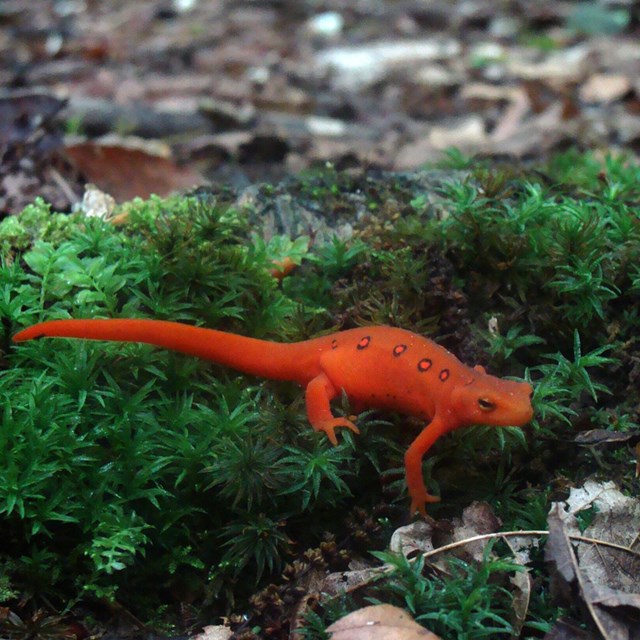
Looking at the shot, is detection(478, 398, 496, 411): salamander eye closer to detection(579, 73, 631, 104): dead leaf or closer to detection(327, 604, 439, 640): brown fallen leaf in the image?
detection(327, 604, 439, 640): brown fallen leaf

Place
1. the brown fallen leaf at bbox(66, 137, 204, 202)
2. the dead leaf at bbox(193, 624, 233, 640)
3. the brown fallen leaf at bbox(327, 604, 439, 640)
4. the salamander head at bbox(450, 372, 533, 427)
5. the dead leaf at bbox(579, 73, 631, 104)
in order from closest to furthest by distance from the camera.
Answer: the brown fallen leaf at bbox(327, 604, 439, 640)
the dead leaf at bbox(193, 624, 233, 640)
the salamander head at bbox(450, 372, 533, 427)
the brown fallen leaf at bbox(66, 137, 204, 202)
the dead leaf at bbox(579, 73, 631, 104)

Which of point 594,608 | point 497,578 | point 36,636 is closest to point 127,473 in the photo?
point 36,636

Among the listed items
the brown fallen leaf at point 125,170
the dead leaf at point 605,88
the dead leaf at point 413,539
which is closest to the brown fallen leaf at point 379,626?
the dead leaf at point 413,539

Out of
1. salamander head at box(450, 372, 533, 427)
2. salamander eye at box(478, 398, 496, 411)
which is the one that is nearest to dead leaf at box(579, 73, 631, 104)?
salamander head at box(450, 372, 533, 427)

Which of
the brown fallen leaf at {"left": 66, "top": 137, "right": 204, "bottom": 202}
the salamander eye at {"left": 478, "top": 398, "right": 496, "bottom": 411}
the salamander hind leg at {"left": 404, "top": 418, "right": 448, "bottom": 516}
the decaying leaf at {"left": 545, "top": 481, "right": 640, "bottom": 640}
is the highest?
the brown fallen leaf at {"left": 66, "top": 137, "right": 204, "bottom": 202}

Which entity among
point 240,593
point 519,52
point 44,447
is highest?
point 44,447

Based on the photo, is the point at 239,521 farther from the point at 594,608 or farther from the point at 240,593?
the point at 594,608

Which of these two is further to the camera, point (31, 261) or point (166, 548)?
point (31, 261)

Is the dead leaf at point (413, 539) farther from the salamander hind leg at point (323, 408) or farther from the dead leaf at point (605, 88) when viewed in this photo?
the dead leaf at point (605, 88)
